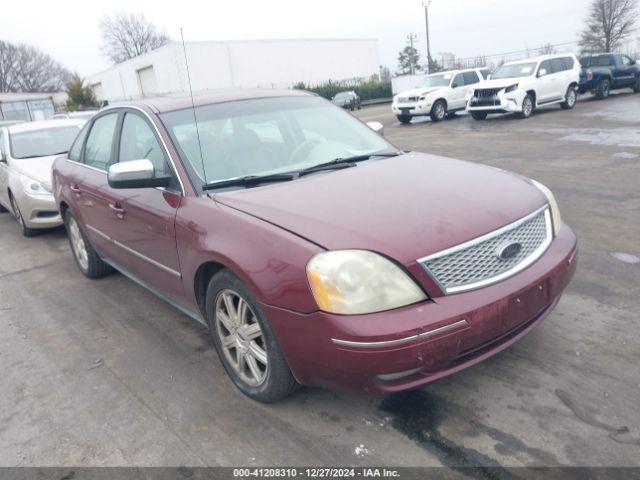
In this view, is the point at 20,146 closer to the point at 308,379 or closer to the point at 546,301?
the point at 308,379

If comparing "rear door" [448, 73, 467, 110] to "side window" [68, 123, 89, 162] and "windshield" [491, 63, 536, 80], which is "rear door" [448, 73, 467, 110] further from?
"side window" [68, 123, 89, 162]

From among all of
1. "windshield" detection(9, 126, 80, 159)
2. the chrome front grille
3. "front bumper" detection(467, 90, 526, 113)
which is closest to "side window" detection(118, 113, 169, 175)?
the chrome front grille

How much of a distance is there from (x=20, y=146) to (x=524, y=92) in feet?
47.4

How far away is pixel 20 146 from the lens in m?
7.77

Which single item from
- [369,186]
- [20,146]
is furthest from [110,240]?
[20,146]

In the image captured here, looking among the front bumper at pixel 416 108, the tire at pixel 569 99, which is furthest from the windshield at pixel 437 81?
the tire at pixel 569 99

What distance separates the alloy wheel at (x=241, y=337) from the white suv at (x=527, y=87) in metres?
15.7

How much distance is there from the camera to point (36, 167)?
7.19m

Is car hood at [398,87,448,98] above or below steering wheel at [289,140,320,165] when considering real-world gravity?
above

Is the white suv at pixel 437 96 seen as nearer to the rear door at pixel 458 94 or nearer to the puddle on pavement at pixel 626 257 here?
the rear door at pixel 458 94

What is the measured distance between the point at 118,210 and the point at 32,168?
4.16m

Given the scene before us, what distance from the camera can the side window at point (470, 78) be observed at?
66.6 feet

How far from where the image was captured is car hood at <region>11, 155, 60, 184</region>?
6.96 m

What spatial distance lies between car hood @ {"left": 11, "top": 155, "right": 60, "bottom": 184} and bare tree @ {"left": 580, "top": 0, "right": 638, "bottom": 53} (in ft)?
153
